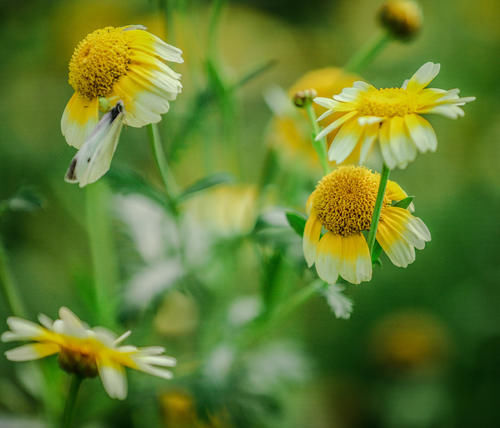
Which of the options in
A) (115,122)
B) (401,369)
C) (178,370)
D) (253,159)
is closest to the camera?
(115,122)

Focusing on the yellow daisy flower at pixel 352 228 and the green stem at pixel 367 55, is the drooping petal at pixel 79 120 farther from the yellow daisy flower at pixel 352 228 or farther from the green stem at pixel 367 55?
the green stem at pixel 367 55

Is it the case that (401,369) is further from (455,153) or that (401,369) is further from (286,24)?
(286,24)

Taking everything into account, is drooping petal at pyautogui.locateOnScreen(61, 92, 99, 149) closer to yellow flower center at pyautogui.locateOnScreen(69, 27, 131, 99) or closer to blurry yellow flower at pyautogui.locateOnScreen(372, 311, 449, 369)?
yellow flower center at pyautogui.locateOnScreen(69, 27, 131, 99)

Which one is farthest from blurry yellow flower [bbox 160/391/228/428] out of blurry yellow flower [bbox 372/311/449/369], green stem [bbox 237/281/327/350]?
blurry yellow flower [bbox 372/311/449/369]

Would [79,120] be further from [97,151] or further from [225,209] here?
[225,209]

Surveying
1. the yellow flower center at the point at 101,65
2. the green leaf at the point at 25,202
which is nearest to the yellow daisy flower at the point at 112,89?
the yellow flower center at the point at 101,65

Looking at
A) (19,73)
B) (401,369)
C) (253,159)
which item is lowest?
→ (401,369)

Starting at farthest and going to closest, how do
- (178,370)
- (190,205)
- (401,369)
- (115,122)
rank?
1. (401,369)
2. (190,205)
3. (178,370)
4. (115,122)

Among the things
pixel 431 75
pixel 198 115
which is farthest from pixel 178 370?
pixel 431 75
